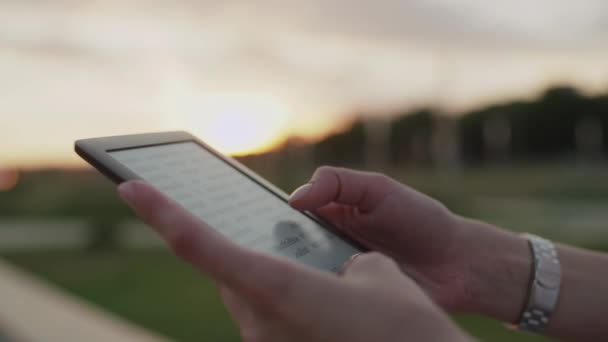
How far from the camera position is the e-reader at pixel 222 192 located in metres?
1.31

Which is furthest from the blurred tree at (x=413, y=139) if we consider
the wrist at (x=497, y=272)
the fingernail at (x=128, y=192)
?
the fingernail at (x=128, y=192)

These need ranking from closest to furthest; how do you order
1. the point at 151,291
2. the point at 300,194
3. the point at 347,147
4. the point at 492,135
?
1. the point at 300,194
2. the point at 151,291
3. the point at 347,147
4. the point at 492,135

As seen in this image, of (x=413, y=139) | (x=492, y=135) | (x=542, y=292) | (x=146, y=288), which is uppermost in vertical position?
(x=542, y=292)

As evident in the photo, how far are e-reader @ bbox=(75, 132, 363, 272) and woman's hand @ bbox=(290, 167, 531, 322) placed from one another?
16cm

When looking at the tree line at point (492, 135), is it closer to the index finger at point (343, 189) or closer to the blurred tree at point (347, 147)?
the blurred tree at point (347, 147)

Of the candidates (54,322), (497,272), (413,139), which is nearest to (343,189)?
(497,272)

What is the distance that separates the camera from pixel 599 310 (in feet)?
5.53

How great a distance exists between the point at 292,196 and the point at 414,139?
1290 inches

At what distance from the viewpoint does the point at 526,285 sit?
1680mm

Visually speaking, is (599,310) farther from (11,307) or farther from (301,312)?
(11,307)

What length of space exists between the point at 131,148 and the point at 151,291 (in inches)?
194

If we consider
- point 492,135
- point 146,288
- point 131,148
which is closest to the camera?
point 131,148

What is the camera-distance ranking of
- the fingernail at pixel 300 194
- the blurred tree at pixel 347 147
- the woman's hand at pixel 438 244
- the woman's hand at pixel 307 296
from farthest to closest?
the blurred tree at pixel 347 147
the woman's hand at pixel 438 244
the fingernail at pixel 300 194
the woman's hand at pixel 307 296

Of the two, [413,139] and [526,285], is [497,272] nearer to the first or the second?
[526,285]
